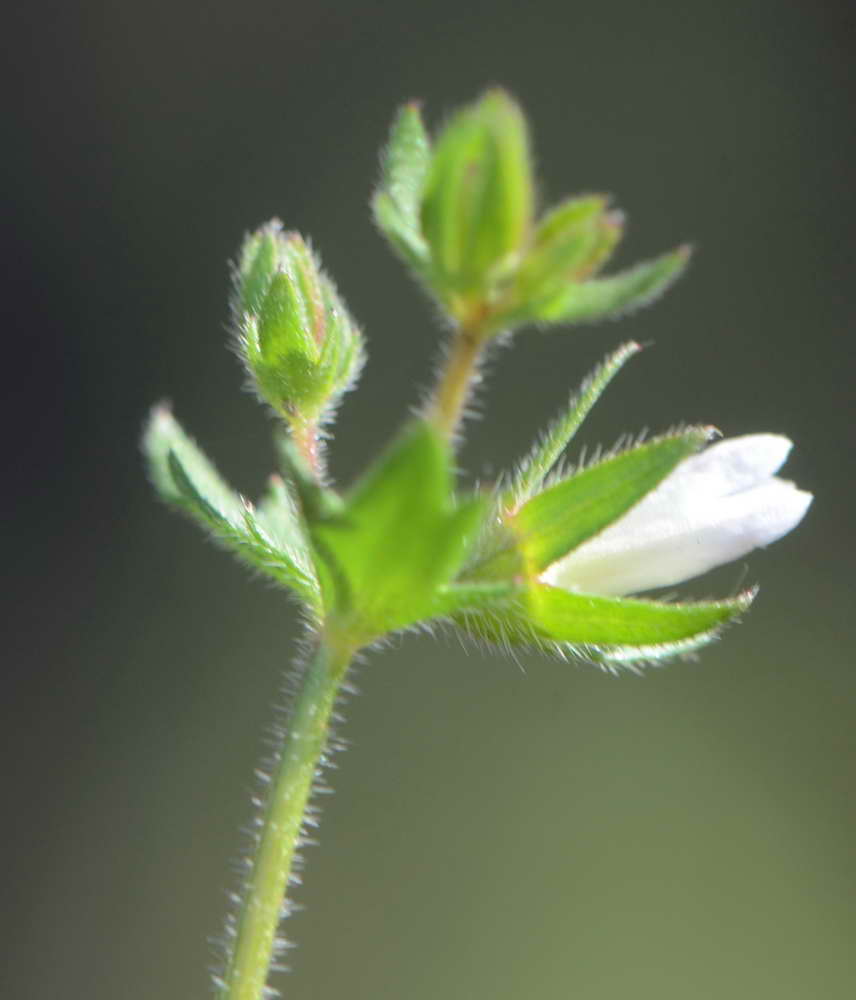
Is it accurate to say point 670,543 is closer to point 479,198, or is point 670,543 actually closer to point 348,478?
point 479,198

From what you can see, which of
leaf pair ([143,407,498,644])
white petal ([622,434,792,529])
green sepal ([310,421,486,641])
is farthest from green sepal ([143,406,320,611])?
white petal ([622,434,792,529])

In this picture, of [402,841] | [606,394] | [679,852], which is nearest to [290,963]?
[402,841]

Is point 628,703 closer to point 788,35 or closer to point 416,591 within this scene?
point 788,35

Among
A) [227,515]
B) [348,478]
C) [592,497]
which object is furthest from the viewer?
[348,478]

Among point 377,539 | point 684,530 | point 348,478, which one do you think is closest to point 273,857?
point 377,539

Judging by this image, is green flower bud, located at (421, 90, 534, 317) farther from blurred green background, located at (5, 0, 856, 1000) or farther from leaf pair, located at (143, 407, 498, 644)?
blurred green background, located at (5, 0, 856, 1000)

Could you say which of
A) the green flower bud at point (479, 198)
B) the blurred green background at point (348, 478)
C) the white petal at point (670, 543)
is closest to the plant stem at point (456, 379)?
the green flower bud at point (479, 198)
